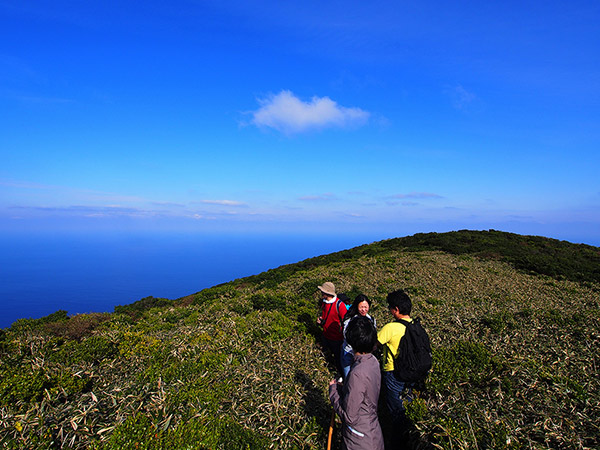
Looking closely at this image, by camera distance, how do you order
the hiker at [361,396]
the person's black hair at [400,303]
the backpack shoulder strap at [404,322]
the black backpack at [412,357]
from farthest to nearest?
the person's black hair at [400,303] → the backpack shoulder strap at [404,322] → the black backpack at [412,357] → the hiker at [361,396]

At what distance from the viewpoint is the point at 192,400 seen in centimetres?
516

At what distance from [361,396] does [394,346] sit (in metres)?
1.57

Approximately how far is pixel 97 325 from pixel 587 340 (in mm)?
14828

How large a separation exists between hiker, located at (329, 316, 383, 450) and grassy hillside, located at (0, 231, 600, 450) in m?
1.40

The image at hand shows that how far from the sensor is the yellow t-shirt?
5047 mm

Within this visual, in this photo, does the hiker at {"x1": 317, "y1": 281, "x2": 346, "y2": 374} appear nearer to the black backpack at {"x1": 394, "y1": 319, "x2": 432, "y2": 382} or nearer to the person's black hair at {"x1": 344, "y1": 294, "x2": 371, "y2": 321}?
the person's black hair at {"x1": 344, "y1": 294, "x2": 371, "y2": 321}

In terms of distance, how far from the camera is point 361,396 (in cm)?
373

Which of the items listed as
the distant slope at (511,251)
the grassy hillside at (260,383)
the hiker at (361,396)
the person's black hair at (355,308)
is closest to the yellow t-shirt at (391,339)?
the grassy hillside at (260,383)

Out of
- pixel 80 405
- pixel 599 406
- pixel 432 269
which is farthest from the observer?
pixel 432 269

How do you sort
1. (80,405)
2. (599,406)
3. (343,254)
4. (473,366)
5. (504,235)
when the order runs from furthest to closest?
(504,235) → (343,254) → (473,366) → (599,406) → (80,405)

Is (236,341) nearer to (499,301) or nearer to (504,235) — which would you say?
(499,301)

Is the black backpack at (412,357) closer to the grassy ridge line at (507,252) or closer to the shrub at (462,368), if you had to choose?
the shrub at (462,368)

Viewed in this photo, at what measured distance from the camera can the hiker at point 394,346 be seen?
16.6 ft

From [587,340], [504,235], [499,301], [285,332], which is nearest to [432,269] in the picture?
[499,301]
